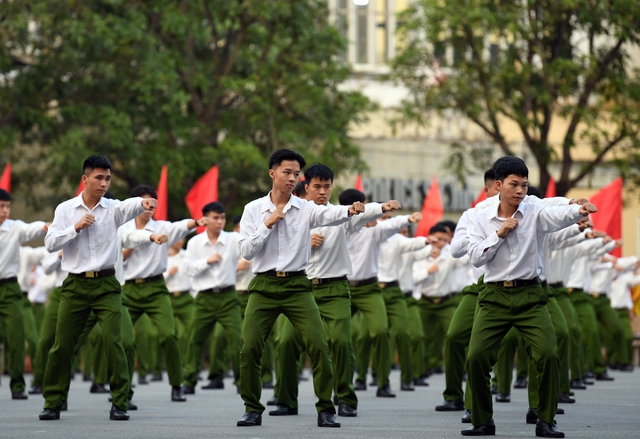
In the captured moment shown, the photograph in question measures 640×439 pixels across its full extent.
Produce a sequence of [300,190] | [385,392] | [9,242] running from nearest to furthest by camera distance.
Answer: [300,190] < [9,242] < [385,392]

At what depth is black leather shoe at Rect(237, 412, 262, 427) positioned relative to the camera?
11.1 m

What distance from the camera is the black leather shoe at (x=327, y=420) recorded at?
1108 cm

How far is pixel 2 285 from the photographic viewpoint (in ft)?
47.1

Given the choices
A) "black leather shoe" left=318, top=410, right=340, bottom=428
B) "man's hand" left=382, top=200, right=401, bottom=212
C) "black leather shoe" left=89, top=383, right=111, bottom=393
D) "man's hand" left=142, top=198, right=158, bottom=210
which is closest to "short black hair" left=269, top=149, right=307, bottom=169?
"man's hand" left=382, top=200, right=401, bottom=212

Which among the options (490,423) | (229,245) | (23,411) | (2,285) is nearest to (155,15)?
(229,245)

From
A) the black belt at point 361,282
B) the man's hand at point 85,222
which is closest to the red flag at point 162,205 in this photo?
the black belt at point 361,282

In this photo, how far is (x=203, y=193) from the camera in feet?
73.9

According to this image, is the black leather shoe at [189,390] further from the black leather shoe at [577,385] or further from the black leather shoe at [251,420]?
the black leather shoe at [251,420]

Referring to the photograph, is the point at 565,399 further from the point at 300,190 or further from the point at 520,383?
the point at 300,190

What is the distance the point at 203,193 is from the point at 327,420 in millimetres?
11742

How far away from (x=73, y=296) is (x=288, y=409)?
6.89ft

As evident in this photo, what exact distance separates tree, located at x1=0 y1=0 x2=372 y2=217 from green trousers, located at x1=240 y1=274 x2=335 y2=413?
13.8m

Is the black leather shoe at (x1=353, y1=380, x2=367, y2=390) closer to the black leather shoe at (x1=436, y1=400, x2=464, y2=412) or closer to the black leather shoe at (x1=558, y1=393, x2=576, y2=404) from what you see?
the black leather shoe at (x1=558, y1=393, x2=576, y2=404)

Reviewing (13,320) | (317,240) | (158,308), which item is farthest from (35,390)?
(317,240)
